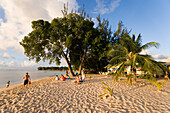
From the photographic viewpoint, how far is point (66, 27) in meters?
17.6

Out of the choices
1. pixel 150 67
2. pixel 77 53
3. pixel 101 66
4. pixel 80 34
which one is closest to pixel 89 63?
pixel 101 66

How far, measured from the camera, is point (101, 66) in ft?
76.6

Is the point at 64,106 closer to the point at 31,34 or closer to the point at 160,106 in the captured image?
the point at 160,106

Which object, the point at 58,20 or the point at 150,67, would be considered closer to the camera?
the point at 150,67

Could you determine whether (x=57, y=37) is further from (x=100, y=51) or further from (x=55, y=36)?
(x=100, y=51)

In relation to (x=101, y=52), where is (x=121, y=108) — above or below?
below

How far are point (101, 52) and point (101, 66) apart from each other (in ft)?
16.8

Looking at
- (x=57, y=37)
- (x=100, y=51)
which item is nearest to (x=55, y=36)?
(x=57, y=37)

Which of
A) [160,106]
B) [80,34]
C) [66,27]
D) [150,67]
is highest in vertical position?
[66,27]

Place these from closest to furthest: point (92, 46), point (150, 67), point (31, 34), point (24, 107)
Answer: point (24, 107)
point (150, 67)
point (31, 34)
point (92, 46)

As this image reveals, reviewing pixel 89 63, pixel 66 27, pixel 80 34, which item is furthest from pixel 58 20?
pixel 89 63

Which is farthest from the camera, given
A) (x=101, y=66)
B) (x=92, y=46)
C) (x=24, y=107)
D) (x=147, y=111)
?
(x=101, y=66)

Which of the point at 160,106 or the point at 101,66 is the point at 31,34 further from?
the point at 160,106

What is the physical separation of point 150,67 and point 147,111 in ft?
19.1
